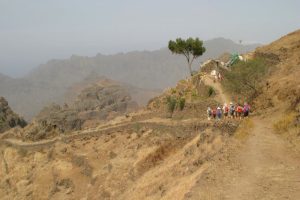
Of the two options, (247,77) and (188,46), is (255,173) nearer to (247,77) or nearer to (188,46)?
(247,77)

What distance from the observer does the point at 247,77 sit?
127 feet

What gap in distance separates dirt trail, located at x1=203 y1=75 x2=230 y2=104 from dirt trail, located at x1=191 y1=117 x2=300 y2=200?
1339 centimetres

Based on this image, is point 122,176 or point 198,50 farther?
point 198,50

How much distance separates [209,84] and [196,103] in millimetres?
6892

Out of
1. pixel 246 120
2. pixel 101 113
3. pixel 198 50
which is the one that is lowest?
pixel 101 113

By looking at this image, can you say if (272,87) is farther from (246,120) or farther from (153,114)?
(153,114)

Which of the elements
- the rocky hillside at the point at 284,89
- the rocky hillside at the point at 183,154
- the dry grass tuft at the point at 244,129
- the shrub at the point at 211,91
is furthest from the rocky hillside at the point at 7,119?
the dry grass tuft at the point at 244,129

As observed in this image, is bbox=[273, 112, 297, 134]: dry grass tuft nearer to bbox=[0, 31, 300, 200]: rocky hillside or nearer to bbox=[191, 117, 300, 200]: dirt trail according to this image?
bbox=[0, 31, 300, 200]: rocky hillside

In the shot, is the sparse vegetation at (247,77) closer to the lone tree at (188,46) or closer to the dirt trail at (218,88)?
the dirt trail at (218,88)

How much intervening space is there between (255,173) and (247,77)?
63.1 feet

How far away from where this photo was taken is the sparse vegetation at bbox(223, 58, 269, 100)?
38.2 meters

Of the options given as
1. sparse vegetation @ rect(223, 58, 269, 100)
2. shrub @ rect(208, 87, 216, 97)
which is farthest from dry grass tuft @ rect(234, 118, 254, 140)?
shrub @ rect(208, 87, 216, 97)

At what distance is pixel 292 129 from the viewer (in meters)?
25.2

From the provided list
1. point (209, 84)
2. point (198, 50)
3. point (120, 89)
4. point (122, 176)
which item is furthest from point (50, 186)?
point (120, 89)
